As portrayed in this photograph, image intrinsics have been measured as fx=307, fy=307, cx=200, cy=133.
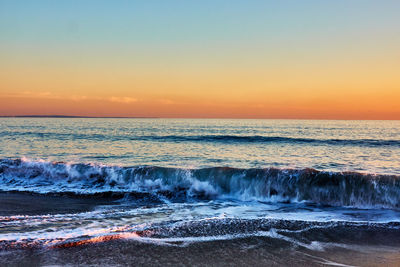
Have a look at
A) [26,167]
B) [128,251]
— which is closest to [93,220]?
[128,251]

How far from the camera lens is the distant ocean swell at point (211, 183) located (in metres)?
9.38

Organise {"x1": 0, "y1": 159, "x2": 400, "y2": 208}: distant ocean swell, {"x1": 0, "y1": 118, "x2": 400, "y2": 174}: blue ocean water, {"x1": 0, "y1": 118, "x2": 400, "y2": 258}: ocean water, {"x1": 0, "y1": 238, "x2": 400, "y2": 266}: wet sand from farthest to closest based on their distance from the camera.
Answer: {"x1": 0, "y1": 118, "x2": 400, "y2": 174}: blue ocean water, {"x1": 0, "y1": 159, "x2": 400, "y2": 208}: distant ocean swell, {"x1": 0, "y1": 118, "x2": 400, "y2": 258}: ocean water, {"x1": 0, "y1": 238, "x2": 400, "y2": 266}: wet sand

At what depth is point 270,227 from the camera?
6.36 m

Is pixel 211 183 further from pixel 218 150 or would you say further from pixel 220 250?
pixel 218 150

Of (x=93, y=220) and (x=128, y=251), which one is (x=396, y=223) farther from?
(x=93, y=220)

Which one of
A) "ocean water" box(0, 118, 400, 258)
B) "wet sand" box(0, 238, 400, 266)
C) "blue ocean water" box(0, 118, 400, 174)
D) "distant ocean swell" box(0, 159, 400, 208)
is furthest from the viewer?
"blue ocean water" box(0, 118, 400, 174)

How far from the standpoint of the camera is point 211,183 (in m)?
10.9

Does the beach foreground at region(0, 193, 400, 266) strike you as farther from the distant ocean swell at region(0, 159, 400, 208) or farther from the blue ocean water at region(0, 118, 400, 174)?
the blue ocean water at region(0, 118, 400, 174)

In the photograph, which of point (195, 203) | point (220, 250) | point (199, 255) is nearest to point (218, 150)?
point (195, 203)

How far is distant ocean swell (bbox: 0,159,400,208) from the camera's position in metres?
9.38

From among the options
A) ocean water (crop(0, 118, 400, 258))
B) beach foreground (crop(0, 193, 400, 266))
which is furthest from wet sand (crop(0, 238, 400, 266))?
ocean water (crop(0, 118, 400, 258))

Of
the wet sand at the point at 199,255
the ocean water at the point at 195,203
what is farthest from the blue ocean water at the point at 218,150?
the wet sand at the point at 199,255

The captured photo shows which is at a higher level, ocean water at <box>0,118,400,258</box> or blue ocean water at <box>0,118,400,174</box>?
blue ocean water at <box>0,118,400,174</box>

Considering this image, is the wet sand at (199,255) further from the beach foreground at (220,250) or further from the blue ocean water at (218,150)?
the blue ocean water at (218,150)
